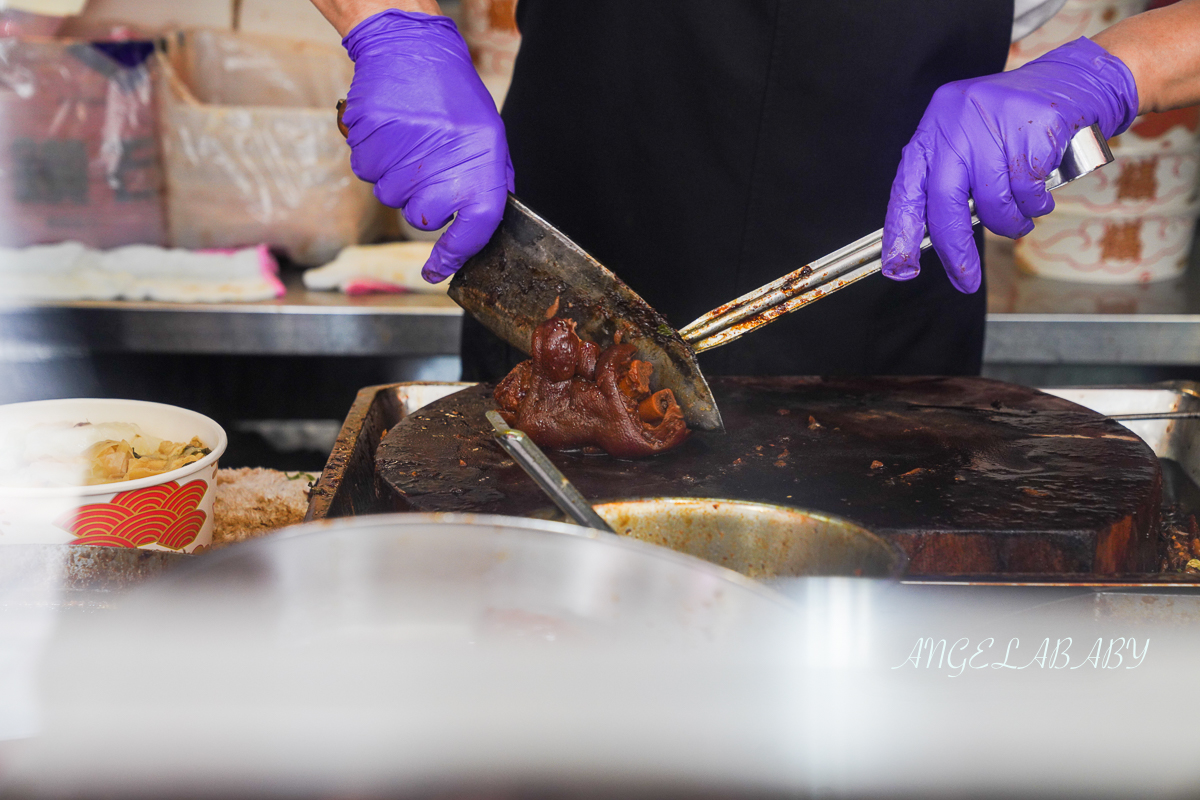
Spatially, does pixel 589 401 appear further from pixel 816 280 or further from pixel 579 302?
pixel 816 280

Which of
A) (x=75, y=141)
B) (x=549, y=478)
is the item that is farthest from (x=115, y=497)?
(x=75, y=141)

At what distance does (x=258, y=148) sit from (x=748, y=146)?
1.89 metres

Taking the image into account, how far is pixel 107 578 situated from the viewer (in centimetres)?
88

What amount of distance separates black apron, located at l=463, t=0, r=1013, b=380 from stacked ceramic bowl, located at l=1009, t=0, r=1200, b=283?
1263mm

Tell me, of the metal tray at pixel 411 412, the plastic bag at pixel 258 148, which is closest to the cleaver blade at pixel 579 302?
the metal tray at pixel 411 412

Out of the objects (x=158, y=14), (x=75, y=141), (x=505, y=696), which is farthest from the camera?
(x=158, y=14)

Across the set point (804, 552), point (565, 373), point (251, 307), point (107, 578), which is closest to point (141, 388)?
point (251, 307)

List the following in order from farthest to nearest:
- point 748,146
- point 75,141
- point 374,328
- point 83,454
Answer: point 75,141 → point 374,328 → point 748,146 → point 83,454

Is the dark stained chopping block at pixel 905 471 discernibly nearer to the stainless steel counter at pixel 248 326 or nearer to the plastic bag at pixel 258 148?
the stainless steel counter at pixel 248 326

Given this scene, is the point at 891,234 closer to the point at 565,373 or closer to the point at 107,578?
the point at 565,373

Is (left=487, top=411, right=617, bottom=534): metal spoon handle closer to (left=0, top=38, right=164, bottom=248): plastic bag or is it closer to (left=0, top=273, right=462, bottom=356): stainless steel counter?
(left=0, top=273, right=462, bottom=356): stainless steel counter

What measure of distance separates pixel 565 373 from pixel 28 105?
2.53 m

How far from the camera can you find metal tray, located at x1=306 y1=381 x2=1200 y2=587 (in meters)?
1.29
